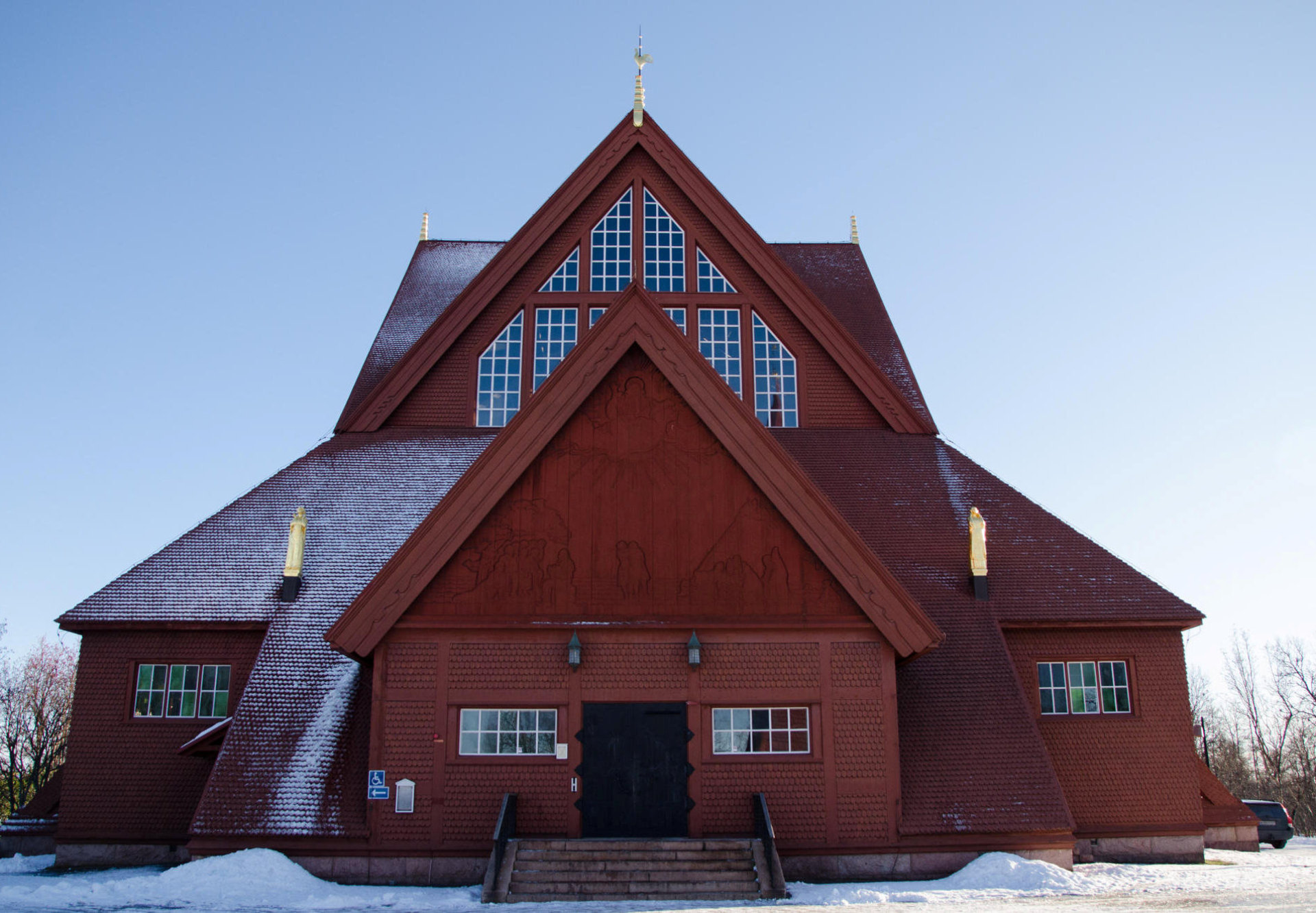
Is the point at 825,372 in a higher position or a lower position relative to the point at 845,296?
lower

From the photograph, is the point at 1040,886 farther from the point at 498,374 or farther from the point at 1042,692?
the point at 498,374

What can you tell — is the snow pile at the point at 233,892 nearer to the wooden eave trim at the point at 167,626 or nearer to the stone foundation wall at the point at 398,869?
the stone foundation wall at the point at 398,869

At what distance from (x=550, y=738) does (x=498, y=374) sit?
30.2ft

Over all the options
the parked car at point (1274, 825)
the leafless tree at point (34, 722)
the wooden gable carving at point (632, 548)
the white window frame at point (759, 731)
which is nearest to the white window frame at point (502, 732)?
the wooden gable carving at point (632, 548)

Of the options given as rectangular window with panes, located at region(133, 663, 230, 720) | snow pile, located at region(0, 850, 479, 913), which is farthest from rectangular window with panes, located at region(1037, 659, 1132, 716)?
rectangular window with panes, located at region(133, 663, 230, 720)

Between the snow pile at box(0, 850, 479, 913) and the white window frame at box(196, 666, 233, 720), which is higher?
the white window frame at box(196, 666, 233, 720)

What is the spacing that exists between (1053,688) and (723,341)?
9817 mm

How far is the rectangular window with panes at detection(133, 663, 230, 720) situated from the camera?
18516mm

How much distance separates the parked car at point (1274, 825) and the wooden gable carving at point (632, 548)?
611 inches

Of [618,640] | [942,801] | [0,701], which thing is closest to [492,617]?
[618,640]

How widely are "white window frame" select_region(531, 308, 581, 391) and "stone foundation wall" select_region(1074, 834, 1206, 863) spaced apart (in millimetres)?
13947

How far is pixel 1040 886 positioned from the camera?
14672 mm

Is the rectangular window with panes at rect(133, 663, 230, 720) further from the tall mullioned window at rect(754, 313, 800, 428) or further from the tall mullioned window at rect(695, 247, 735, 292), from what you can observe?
the tall mullioned window at rect(695, 247, 735, 292)

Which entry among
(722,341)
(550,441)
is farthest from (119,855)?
(722,341)
